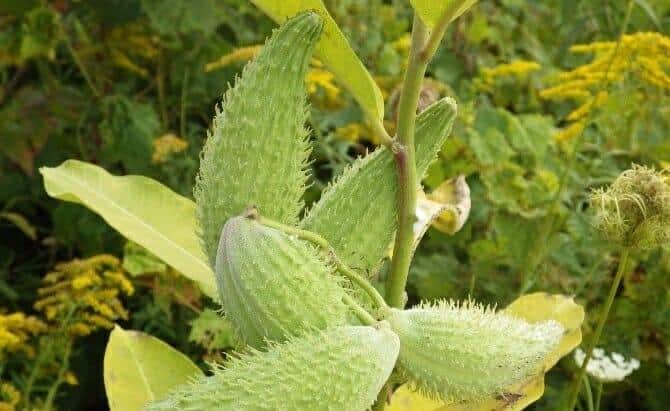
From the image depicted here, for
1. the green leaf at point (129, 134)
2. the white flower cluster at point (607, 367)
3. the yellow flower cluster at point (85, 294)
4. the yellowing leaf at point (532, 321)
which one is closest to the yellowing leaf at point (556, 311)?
the yellowing leaf at point (532, 321)

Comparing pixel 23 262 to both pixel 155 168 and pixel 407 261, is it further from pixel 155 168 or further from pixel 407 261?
pixel 407 261

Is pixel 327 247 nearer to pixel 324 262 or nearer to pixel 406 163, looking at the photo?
pixel 324 262

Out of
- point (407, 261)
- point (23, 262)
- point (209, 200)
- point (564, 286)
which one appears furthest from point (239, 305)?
point (23, 262)

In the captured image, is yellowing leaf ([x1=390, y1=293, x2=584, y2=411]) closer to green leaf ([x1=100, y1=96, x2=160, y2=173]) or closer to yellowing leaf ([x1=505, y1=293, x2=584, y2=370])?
yellowing leaf ([x1=505, y1=293, x2=584, y2=370])

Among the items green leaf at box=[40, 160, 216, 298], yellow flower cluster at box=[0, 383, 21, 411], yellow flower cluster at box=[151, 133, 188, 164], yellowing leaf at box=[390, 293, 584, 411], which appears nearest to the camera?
yellowing leaf at box=[390, 293, 584, 411]

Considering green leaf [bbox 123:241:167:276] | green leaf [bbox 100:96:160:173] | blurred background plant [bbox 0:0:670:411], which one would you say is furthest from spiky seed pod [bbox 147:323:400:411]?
green leaf [bbox 100:96:160:173]

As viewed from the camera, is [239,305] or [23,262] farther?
[23,262]
